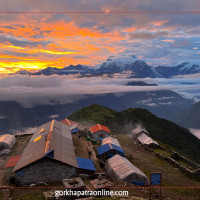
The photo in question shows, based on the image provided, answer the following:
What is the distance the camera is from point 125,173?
36125 mm

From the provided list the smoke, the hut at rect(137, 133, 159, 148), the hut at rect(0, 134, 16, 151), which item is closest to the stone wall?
the hut at rect(0, 134, 16, 151)

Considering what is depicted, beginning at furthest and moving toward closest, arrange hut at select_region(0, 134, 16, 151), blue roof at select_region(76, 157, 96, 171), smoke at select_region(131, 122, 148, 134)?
smoke at select_region(131, 122, 148, 134), hut at select_region(0, 134, 16, 151), blue roof at select_region(76, 157, 96, 171)

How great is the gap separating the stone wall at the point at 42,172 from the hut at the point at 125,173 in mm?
8902

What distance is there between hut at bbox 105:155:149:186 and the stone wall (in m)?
8.90

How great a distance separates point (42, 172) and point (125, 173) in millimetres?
13487

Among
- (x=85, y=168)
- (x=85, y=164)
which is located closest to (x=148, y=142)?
(x=85, y=164)

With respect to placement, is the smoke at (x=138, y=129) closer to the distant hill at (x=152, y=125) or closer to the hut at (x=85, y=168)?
the distant hill at (x=152, y=125)

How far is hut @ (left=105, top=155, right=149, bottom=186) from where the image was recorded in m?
35.1

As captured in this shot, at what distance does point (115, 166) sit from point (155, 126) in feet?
408

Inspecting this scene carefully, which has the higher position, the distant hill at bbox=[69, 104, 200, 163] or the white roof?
the white roof

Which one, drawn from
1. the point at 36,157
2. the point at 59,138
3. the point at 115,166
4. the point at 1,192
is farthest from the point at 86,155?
the point at 1,192

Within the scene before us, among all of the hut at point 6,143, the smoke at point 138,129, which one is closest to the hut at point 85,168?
the hut at point 6,143

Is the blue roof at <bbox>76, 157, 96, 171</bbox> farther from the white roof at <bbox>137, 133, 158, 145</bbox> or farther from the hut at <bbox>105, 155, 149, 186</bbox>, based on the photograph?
the white roof at <bbox>137, 133, 158, 145</bbox>

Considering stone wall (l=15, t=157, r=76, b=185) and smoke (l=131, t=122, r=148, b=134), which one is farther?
smoke (l=131, t=122, r=148, b=134)
